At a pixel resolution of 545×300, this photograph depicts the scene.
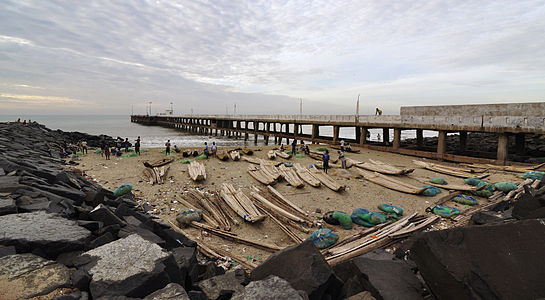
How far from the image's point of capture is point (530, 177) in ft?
44.5

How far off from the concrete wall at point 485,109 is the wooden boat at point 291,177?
18.1m

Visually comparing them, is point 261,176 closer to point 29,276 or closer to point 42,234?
point 42,234

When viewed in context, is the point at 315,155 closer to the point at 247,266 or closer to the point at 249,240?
the point at 249,240

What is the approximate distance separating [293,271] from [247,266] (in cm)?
286

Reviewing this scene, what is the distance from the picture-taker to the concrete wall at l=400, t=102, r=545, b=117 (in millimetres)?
19016

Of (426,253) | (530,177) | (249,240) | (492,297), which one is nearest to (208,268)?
(249,240)

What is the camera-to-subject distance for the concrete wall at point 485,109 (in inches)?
749

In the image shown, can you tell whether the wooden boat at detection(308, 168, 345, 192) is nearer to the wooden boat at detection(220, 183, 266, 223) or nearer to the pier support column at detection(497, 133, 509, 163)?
the wooden boat at detection(220, 183, 266, 223)

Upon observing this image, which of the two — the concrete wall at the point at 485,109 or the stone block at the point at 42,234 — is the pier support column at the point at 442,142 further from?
the stone block at the point at 42,234

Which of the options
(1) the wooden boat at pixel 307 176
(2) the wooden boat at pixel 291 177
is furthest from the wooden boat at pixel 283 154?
(2) the wooden boat at pixel 291 177

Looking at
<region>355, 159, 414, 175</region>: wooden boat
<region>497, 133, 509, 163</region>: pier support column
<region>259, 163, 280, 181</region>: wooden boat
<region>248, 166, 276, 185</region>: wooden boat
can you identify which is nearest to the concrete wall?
<region>497, 133, 509, 163</region>: pier support column

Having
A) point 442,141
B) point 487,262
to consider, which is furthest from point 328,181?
point 442,141

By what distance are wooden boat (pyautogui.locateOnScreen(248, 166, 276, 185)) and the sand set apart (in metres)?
0.29

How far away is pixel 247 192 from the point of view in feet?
Answer: 41.8
